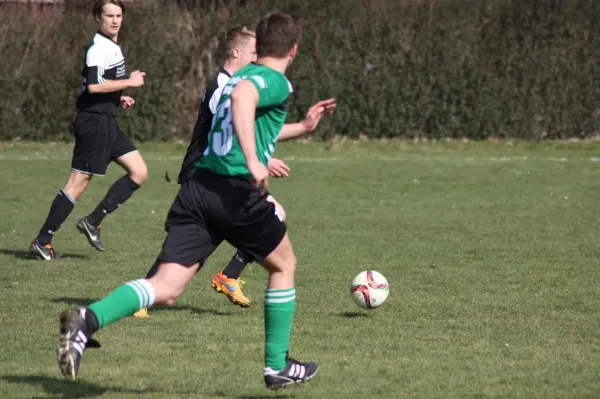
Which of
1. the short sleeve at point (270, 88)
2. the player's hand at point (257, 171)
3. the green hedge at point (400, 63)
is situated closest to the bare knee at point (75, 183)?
the short sleeve at point (270, 88)

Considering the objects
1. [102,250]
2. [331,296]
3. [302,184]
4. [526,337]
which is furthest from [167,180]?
[526,337]

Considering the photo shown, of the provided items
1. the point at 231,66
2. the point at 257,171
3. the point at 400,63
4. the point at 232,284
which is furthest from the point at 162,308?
the point at 400,63

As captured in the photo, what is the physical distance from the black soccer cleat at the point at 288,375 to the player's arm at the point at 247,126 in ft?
3.04

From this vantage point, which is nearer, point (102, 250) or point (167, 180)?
point (102, 250)

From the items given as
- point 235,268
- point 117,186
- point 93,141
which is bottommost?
point 117,186

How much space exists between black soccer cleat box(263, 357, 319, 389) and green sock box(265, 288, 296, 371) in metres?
0.03

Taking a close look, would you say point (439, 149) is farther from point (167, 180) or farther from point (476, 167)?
point (167, 180)

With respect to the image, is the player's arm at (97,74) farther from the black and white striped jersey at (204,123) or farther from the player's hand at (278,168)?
the player's hand at (278,168)

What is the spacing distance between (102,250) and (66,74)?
36.5 feet

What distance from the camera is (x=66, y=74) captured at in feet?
65.8

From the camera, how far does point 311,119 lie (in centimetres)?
523

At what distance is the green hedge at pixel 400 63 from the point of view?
20.6m

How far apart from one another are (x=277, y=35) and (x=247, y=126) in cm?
55

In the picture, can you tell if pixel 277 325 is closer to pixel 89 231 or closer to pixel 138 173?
pixel 89 231
